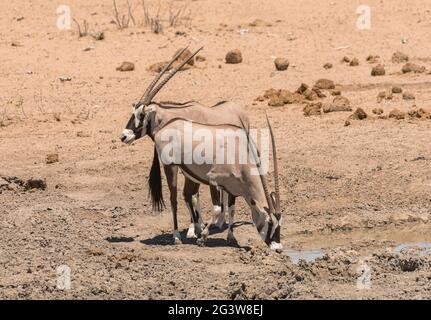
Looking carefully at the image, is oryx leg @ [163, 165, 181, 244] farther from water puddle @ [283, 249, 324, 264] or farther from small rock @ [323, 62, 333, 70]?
small rock @ [323, 62, 333, 70]

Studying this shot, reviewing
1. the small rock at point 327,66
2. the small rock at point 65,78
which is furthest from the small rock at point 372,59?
the small rock at point 65,78

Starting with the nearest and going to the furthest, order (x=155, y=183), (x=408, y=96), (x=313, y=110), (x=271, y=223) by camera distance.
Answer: (x=271, y=223), (x=155, y=183), (x=313, y=110), (x=408, y=96)

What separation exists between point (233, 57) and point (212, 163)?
8487 mm

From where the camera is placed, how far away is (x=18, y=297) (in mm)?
9703

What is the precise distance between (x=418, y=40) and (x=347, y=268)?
36.7 feet

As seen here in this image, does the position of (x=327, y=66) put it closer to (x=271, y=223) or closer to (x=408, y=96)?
(x=408, y=96)

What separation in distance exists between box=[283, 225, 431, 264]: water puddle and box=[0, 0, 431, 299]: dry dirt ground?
0.08 feet

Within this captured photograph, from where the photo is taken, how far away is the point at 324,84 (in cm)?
1789

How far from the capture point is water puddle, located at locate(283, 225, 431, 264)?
11.4 m

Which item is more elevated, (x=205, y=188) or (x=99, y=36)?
(x=99, y=36)

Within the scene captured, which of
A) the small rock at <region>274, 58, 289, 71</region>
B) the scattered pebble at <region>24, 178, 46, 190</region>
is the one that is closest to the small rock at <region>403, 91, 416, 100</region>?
the small rock at <region>274, 58, 289, 71</region>

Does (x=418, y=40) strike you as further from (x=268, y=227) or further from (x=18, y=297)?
(x=18, y=297)

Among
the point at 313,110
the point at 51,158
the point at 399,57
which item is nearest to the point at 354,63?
the point at 399,57

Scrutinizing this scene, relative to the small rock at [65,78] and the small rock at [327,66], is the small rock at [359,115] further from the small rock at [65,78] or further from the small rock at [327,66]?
the small rock at [65,78]
